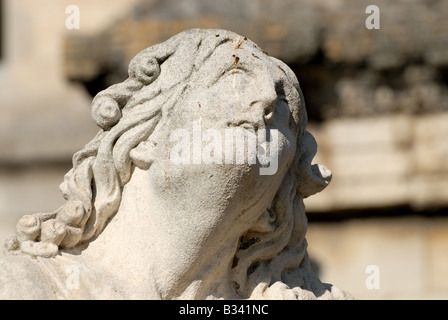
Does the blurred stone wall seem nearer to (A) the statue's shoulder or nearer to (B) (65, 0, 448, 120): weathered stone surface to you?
Answer: (B) (65, 0, 448, 120): weathered stone surface

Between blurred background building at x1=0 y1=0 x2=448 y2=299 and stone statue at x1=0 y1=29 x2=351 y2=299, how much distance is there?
5663 mm

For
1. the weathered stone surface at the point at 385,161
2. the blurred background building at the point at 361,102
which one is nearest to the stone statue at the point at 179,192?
the blurred background building at the point at 361,102

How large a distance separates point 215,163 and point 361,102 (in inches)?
267

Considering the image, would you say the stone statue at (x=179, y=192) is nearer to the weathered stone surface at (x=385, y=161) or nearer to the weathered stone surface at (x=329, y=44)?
the weathered stone surface at (x=329, y=44)

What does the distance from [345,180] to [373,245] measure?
24.5 inches

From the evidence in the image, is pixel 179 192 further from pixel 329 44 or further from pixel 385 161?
pixel 385 161

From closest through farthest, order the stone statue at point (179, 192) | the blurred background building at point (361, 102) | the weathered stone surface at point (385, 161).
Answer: the stone statue at point (179, 192) → the blurred background building at point (361, 102) → the weathered stone surface at point (385, 161)

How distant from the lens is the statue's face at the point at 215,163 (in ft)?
15.4

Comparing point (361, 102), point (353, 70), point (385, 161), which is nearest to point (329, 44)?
point (353, 70)

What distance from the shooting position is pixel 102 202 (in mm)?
4805

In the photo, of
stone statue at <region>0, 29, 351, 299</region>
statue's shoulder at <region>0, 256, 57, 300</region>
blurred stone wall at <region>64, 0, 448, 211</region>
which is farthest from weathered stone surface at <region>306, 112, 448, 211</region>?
statue's shoulder at <region>0, 256, 57, 300</region>

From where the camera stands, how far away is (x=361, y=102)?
A: 11383 mm

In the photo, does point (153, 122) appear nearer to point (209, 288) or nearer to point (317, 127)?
point (209, 288)

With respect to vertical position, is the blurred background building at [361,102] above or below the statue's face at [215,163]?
below
